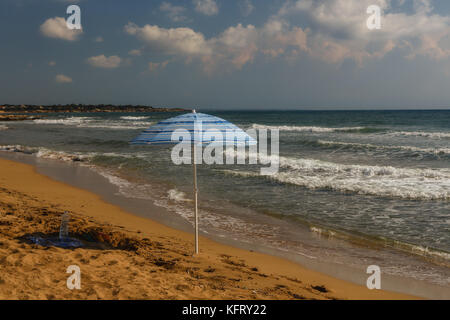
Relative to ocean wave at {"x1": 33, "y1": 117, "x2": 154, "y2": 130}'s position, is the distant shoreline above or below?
above

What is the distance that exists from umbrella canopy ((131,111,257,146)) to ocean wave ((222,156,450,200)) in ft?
20.8

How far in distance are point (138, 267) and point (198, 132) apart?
209cm

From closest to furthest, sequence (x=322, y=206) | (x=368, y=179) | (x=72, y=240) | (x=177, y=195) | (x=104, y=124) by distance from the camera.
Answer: (x=72, y=240), (x=322, y=206), (x=177, y=195), (x=368, y=179), (x=104, y=124)

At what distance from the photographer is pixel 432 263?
5219mm

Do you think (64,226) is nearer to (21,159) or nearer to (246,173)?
(246,173)

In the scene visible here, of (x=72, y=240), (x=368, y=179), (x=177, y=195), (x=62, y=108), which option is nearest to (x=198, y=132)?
(x=72, y=240)

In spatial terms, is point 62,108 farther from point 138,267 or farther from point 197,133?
point 197,133

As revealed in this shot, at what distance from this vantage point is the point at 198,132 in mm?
4512

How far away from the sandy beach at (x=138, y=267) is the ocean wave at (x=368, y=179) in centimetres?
551

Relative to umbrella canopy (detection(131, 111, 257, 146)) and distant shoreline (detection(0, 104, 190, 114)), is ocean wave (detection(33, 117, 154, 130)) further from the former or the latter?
distant shoreline (detection(0, 104, 190, 114))

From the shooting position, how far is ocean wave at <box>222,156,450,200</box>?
30.9 feet

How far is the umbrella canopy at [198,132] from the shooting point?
14.7 ft

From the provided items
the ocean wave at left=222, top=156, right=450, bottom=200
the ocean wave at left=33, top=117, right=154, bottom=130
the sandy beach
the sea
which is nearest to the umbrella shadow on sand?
the sandy beach

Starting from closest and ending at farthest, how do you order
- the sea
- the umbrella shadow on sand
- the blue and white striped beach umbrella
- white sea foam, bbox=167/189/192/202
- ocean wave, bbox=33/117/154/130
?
the blue and white striped beach umbrella → the umbrella shadow on sand → the sea → white sea foam, bbox=167/189/192/202 → ocean wave, bbox=33/117/154/130
